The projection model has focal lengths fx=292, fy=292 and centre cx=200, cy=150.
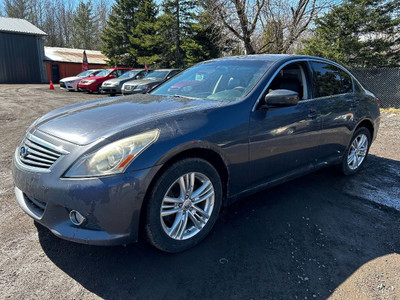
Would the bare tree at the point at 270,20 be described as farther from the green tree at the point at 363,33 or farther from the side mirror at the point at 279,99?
the side mirror at the point at 279,99

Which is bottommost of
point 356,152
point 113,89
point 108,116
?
point 356,152

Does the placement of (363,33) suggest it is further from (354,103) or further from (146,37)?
(146,37)

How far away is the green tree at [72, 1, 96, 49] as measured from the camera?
161 ft

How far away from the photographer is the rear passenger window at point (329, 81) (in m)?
3.66

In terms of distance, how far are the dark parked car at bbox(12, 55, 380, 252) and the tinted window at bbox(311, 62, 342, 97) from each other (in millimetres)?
25

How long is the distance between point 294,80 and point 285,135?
34.6 inches

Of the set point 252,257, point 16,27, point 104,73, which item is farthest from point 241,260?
point 16,27

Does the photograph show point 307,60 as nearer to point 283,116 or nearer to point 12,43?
point 283,116

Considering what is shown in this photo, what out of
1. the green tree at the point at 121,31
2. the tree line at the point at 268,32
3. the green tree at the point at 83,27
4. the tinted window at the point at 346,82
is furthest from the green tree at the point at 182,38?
the green tree at the point at 83,27

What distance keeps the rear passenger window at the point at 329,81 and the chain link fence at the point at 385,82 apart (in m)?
9.44

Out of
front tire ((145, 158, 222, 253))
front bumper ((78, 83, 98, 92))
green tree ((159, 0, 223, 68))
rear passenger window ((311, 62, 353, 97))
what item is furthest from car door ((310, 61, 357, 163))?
green tree ((159, 0, 223, 68))

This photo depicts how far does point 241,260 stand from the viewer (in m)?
2.44

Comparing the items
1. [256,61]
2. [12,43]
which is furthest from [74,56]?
[256,61]

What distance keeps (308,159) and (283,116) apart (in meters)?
0.79
